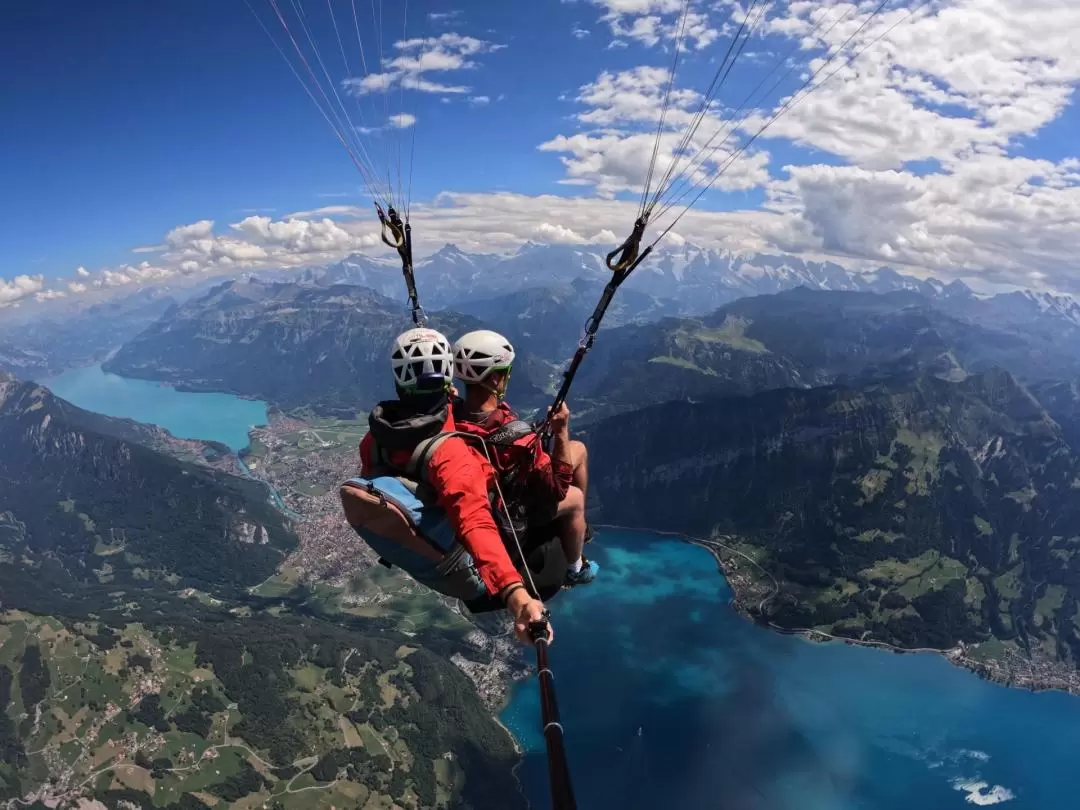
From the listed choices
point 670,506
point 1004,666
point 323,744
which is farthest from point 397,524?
point 670,506

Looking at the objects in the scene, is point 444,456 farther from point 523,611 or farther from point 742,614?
point 742,614

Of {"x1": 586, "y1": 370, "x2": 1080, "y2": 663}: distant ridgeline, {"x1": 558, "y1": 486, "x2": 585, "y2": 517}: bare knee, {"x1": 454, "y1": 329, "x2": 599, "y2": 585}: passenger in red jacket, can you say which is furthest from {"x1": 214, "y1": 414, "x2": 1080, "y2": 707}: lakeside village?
{"x1": 454, "y1": 329, "x2": 599, "y2": 585}: passenger in red jacket

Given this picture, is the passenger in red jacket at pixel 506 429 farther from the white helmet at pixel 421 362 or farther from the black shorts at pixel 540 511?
the white helmet at pixel 421 362

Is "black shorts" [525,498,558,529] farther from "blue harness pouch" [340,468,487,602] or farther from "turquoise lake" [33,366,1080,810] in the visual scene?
"turquoise lake" [33,366,1080,810]

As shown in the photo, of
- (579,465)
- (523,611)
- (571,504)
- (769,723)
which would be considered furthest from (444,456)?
(769,723)

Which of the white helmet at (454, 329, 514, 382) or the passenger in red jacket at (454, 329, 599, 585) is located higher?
the white helmet at (454, 329, 514, 382)

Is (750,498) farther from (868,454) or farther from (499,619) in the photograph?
(499,619)
